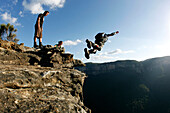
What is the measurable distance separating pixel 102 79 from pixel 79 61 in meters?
124

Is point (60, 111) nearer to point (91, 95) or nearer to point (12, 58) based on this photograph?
point (12, 58)

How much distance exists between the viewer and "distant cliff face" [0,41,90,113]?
3.68m

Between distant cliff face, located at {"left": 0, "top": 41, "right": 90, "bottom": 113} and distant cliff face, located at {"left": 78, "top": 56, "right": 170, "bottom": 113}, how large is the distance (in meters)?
94.9

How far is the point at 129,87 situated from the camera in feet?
365

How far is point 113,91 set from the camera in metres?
111

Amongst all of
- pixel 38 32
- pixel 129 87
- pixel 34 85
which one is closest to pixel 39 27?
pixel 38 32

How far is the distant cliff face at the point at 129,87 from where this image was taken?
90244 millimetres

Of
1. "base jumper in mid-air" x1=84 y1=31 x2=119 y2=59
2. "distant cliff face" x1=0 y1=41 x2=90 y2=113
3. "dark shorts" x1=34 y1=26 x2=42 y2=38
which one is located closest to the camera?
"distant cliff face" x1=0 y1=41 x2=90 y2=113

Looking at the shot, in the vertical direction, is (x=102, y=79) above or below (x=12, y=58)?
below

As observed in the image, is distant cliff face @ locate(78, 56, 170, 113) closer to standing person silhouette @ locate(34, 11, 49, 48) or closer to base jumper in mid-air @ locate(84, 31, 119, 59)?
base jumper in mid-air @ locate(84, 31, 119, 59)

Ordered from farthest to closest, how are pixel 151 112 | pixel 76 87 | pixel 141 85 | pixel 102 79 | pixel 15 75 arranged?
pixel 102 79 < pixel 141 85 < pixel 151 112 < pixel 76 87 < pixel 15 75

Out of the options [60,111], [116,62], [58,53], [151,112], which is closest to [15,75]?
[60,111]

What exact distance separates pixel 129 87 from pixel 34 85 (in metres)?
121

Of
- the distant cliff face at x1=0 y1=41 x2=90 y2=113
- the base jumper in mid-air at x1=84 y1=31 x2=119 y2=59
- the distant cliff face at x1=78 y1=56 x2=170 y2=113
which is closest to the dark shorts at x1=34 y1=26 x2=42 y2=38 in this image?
the distant cliff face at x1=0 y1=41 x2=90 y2=113
